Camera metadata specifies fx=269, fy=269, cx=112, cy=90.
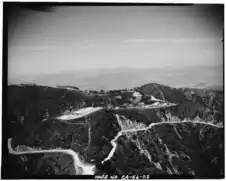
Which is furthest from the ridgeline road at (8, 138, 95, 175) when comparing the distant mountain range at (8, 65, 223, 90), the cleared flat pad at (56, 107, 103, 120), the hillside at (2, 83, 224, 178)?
the distant mountain range at (8, 65, 223, 90)

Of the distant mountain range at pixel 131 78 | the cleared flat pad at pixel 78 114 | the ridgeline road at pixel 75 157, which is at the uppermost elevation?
the distant mountain range at pixel 131 78

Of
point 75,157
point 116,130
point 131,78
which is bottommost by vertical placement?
point 75,157

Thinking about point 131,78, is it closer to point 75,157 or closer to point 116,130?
point 116,130

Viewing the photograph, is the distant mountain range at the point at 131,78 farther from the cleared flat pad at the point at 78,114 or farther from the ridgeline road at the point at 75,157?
the ridgeline road at the point at 75,157

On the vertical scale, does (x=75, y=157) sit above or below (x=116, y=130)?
below

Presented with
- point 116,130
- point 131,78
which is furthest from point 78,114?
point 131,78

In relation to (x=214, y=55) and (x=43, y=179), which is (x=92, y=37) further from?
(x=43, y=179)

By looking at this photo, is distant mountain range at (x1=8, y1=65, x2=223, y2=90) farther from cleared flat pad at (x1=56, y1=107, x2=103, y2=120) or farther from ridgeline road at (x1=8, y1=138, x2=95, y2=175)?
ridgeline road at (x1=8, y1=138, x2=95, y2=175)

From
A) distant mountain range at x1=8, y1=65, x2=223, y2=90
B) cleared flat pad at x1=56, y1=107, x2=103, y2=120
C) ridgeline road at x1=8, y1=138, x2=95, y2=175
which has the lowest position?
ridgeline road at x1=8, y1=138, x2=95, y2=175

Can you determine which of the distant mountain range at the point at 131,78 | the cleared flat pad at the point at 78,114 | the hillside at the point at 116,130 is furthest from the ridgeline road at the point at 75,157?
the distant mountain range at the point at 131,78
